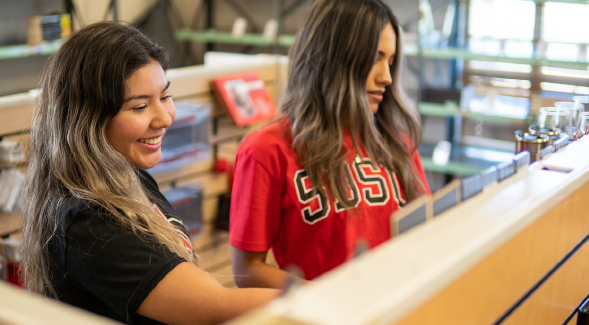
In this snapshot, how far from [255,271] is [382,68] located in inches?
28.6

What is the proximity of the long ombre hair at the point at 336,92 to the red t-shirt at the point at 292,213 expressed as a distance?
0.15 ft

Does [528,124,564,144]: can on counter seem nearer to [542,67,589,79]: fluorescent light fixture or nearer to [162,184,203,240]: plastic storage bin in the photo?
[162,184,203,240]: plastic storage bin

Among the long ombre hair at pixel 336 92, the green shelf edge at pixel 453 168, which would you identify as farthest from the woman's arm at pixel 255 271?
the green shelf edge at pixel 453 168

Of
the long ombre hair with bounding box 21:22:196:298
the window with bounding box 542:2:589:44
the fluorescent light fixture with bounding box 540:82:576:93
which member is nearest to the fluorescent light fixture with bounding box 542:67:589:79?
the fluorescent light fixture with bounding box 540:82:576:93

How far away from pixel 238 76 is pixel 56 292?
2226 mm

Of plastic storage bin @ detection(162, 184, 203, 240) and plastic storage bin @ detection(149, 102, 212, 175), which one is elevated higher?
plastic storage bin @ detection(149, 102, 212, 175)

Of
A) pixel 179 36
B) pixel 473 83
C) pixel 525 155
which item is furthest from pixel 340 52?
pixel 179 36

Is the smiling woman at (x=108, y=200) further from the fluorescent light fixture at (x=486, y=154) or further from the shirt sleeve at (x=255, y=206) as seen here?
the fluorescent light fixture at (x=486, y=154)

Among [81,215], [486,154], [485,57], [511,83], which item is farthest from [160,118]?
[486,154]

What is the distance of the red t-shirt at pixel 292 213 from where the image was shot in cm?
164

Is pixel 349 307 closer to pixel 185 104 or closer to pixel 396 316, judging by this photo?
pixel 396 316

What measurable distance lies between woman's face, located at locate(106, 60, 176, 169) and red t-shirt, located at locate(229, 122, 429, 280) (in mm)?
310

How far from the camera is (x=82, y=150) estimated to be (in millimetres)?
1225

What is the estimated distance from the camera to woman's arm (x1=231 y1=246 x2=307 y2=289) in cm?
165
